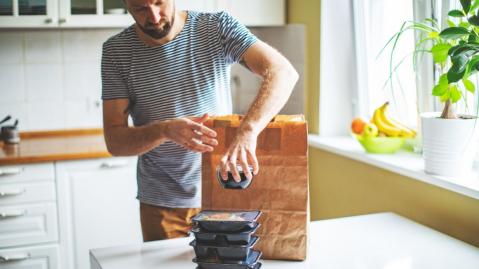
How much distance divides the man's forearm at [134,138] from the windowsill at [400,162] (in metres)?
0.89

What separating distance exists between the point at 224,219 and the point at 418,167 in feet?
3.24

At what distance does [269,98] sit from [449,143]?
2.25 feet

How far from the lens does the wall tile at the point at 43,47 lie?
3.31 m

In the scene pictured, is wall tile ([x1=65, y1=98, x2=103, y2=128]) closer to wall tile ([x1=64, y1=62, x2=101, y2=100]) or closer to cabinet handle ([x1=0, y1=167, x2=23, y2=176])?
wall tile ([x1=64, y1=62, x2=101, y2=100])

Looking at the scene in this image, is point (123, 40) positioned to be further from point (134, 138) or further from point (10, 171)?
point (10, 171)

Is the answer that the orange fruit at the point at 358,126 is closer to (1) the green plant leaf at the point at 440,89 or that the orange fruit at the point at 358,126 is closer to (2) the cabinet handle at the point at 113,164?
(1) the green plant leaf at the point at 440,89

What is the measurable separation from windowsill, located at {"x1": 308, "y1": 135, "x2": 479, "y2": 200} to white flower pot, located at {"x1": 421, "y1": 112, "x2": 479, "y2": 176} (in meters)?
0.03

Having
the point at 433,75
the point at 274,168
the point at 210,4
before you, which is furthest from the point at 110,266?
the point at 210,4

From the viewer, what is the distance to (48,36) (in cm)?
334

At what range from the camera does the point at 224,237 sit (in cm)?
147

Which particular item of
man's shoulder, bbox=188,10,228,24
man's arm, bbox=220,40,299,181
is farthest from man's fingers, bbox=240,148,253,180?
man's shoulder, bbox=188,10,228,24

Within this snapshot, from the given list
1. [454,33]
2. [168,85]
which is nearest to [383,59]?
[454,33]

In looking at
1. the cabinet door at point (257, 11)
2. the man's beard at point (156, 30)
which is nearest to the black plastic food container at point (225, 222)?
the man's beard at point (156, 30)

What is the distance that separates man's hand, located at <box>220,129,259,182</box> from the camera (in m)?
1.46
